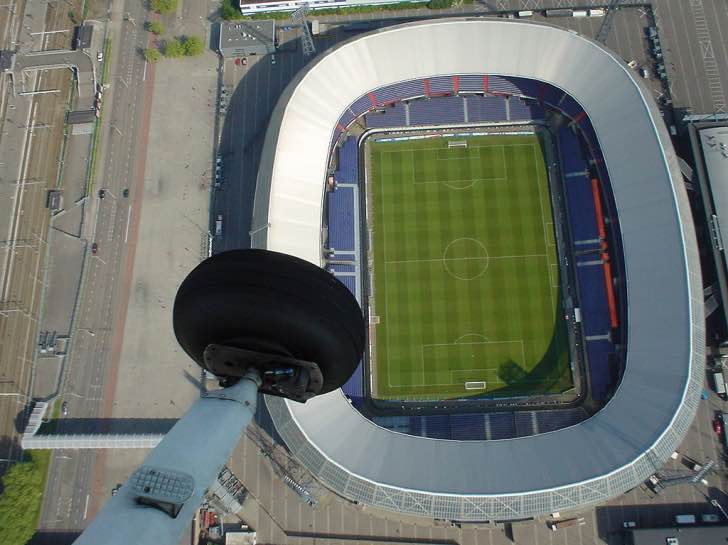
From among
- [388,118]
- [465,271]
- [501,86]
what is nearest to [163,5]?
[388,118]

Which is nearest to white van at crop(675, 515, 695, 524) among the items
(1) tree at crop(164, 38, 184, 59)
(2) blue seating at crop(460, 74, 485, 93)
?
(2) blue seating at crop(460, 74, 485, 93)

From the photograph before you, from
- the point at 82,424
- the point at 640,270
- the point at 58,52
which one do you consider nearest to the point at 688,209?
the point at 640,270

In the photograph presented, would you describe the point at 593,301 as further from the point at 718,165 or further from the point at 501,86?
the point at 501,86

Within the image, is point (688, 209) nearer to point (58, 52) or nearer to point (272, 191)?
point (272, 191)

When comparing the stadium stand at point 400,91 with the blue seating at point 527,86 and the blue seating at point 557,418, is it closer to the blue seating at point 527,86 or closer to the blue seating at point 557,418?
the blue seating at point 527,86

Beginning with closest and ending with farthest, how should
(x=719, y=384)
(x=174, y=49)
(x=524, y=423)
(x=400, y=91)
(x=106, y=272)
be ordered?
(x=719, y=384) → (x=524, y=423) → (x=106, y=272) → (x=400, y=91) → (x=174, y=49)

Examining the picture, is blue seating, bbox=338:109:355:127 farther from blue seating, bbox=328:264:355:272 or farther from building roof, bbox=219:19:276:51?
blue seating, bbox=328:264:355:272
